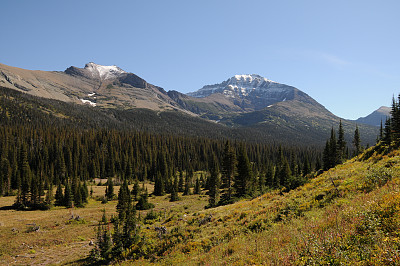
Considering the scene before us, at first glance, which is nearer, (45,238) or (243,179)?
(45,238)

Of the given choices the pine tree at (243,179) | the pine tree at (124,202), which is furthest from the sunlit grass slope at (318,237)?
the pine tree at (243,179)

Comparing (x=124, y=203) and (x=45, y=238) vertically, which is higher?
(x=124, y=203)

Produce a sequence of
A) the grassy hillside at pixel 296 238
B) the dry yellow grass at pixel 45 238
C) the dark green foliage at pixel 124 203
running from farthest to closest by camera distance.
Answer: the dark green foliage at pixel 124 203 < the dry yellow grass at pixel 45 238 < the grassy hillside at pixel 296 238

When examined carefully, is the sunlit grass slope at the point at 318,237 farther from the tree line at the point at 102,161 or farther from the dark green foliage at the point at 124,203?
the tree line at the point at 102,161

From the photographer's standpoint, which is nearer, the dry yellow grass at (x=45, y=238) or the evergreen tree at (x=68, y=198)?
the dry yellow grass at (x=45, y=238)

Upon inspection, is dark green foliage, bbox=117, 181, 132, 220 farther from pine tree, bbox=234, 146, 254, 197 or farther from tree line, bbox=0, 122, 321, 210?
tree line, bbox=0, 122, 321, 210

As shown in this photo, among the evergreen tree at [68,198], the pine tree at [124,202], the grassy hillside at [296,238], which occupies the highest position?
the grassy hillside at [296,238]

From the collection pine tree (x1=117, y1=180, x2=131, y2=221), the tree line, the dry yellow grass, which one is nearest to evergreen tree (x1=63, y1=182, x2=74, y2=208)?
the tree line

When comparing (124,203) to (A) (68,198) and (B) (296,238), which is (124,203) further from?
(B) (296,238)

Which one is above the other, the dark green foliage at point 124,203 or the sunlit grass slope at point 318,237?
the sunlit grass slope at point 318,237

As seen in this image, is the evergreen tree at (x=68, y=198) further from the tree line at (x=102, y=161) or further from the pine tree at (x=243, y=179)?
the pine tree at (x=243, y=179)

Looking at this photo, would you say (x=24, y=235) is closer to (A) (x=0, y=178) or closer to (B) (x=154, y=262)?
(B) (x=154, y=262)

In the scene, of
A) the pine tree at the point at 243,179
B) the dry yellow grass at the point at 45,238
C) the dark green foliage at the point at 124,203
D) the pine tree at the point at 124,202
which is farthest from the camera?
the pine tree at the point at 243,179

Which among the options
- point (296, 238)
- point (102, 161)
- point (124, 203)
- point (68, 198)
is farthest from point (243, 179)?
point (102, 161)
